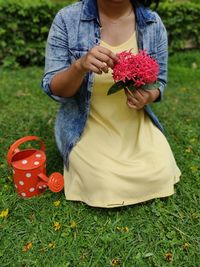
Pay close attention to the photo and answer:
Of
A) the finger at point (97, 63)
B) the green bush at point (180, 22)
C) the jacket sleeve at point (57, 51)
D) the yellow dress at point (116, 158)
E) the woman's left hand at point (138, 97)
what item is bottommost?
the green bush at point (180, 22)

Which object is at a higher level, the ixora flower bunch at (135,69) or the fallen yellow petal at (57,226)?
the ixora flower bunch at (135,69)

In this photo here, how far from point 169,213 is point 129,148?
48 cm

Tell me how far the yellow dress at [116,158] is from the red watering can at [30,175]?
0.34 ft

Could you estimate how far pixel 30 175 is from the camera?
2641 millimetres

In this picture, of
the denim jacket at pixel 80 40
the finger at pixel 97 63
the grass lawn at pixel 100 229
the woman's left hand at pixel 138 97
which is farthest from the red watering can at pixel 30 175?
the finger at pixel 97 63

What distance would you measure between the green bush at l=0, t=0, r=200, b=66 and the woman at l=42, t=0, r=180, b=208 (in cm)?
299

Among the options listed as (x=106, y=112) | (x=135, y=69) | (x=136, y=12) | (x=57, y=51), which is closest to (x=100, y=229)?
(x=106, y=112)

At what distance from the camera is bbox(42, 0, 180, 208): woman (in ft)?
8.16

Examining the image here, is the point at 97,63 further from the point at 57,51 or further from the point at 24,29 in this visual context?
the point at 24,29

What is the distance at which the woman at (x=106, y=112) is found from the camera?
249 cm

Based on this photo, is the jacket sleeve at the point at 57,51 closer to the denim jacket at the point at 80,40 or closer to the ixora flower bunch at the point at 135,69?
the denim jacket at the point at 80,40

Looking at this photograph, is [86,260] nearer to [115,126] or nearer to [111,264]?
[111,264]

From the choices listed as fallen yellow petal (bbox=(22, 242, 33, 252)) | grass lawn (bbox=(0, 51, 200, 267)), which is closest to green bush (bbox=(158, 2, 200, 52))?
grass lawn (bbox=(0, 51, 200, 267))

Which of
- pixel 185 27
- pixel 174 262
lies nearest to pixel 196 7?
pixel 185 27
